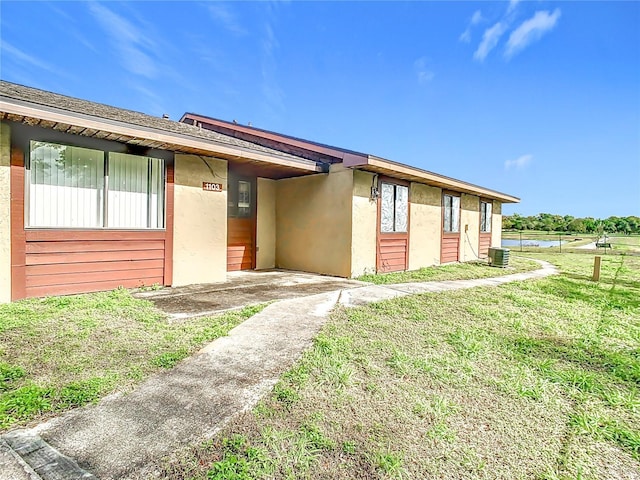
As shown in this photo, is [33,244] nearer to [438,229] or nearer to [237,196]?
[237,196]

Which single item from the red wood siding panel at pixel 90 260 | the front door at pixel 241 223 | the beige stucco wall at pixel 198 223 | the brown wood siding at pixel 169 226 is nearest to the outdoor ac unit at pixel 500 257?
the front door at pixel 241 223

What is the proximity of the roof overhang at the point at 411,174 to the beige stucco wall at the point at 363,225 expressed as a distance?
1.19 feet

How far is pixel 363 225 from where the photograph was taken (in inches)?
305

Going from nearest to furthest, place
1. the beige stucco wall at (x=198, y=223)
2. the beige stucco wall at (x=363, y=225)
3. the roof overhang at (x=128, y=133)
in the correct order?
1. the roof overhang at (x=128, y=133)
2. the beige stucco wall at (x=198, y=223)
3. the beige stucco wall at (x=363, y=225)

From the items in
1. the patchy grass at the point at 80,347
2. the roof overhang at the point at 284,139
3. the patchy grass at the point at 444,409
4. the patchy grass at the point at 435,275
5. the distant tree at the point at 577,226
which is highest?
the roof overhang at the point at 284,139

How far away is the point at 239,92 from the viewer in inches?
669

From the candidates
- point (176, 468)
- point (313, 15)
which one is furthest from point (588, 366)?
point (313, 15)

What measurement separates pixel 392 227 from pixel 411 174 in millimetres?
1503

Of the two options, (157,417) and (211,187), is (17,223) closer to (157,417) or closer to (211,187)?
(211,187)

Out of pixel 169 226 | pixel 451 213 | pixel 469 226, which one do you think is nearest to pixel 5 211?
pixel 169 226

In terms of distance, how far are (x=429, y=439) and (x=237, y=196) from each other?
772cm

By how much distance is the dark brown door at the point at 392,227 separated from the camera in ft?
27.3

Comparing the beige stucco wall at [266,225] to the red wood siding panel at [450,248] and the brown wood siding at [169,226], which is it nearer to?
the brown wood siding at [169,226]

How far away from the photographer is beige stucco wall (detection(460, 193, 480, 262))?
1195cm
